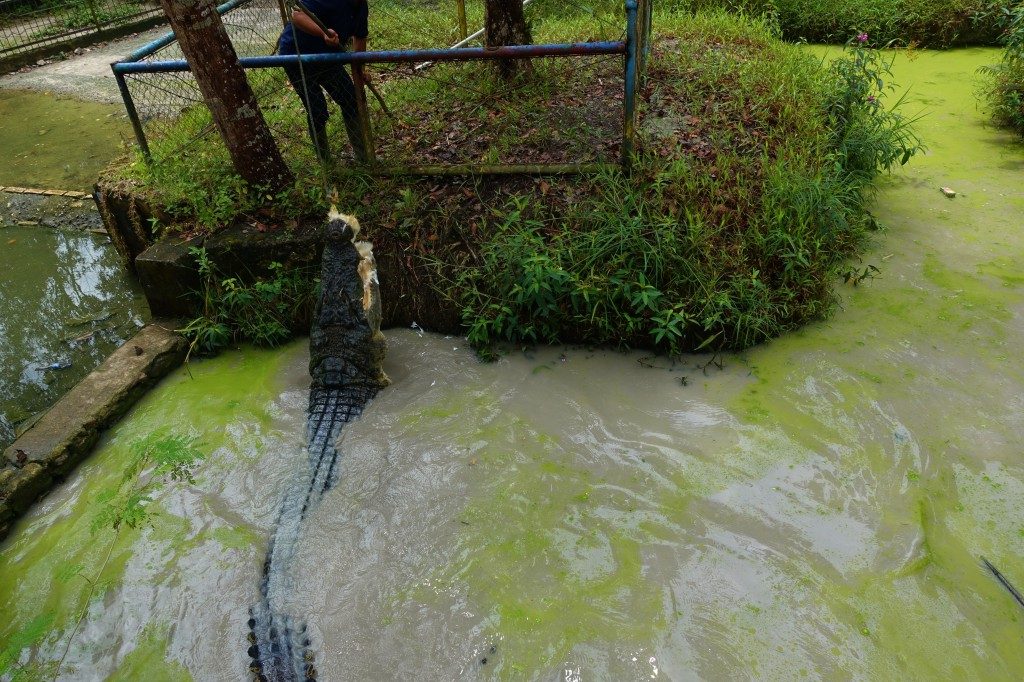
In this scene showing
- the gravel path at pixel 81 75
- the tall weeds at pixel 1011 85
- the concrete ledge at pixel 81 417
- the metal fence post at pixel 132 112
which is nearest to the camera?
the concrete ledge at pixel 81 417

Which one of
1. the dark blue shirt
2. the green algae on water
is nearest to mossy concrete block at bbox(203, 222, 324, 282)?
the green algae on water

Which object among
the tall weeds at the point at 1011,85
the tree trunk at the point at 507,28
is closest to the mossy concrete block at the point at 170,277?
the tree trunk at the point at 507,28

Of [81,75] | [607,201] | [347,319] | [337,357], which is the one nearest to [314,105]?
[347,319]

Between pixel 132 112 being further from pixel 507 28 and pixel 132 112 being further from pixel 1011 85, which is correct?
pixel 1011 85

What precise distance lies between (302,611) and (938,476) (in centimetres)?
299

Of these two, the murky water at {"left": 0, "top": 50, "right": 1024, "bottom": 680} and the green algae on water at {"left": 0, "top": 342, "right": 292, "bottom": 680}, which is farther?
the green algae on water at {"left": 0, "top": 342, "right": 292, "bottom": 680}

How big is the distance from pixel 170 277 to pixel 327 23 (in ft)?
6.66

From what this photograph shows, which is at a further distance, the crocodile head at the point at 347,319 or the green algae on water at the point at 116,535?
the crocodile head at the point at 347,319

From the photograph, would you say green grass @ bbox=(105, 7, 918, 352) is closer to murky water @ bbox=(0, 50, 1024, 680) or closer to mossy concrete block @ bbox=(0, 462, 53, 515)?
murky water @ bbox=(0, 50, 1024, 680)

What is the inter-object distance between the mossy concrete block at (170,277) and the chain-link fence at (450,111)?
818 millimetres

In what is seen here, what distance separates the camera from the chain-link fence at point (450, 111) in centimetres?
455

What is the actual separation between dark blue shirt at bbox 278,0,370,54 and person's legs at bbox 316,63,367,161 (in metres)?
0.17

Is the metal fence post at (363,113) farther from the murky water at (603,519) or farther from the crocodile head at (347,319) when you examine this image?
the murky water at (603,519)

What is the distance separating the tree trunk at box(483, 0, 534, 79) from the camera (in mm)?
5539
